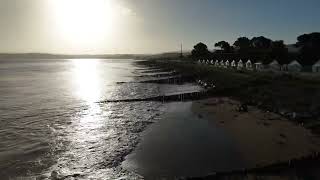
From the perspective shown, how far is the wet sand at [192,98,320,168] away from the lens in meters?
16.7

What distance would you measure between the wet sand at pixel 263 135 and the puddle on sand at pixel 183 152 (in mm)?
699

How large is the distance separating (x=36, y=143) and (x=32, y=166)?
4.51 metres

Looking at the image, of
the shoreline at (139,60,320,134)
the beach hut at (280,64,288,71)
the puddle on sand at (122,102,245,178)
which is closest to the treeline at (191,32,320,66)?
the beach hut at (280,64,288,71)

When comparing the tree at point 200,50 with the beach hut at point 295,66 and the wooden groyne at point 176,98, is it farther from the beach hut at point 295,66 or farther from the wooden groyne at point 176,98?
the wooden groyne at point 176,98

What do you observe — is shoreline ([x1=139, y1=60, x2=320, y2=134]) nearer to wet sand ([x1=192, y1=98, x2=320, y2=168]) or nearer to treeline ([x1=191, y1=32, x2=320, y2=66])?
wet sand ([x1=192, y1=98, x2=320, y2=168])

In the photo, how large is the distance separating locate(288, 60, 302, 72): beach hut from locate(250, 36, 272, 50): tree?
48900 millimetres

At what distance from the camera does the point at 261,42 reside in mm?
109938

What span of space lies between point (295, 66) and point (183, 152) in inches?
1657

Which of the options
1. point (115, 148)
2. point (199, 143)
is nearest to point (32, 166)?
point (115, 148)

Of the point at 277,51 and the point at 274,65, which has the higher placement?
the point at 277,51

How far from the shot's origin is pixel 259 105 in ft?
97.7

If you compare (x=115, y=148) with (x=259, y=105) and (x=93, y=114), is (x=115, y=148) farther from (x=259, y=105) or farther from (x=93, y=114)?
(x=259, y=105)

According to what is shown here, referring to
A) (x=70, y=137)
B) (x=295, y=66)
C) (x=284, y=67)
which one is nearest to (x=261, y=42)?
(x=284, y=67)

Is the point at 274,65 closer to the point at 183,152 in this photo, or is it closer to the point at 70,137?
the point at 70,137
